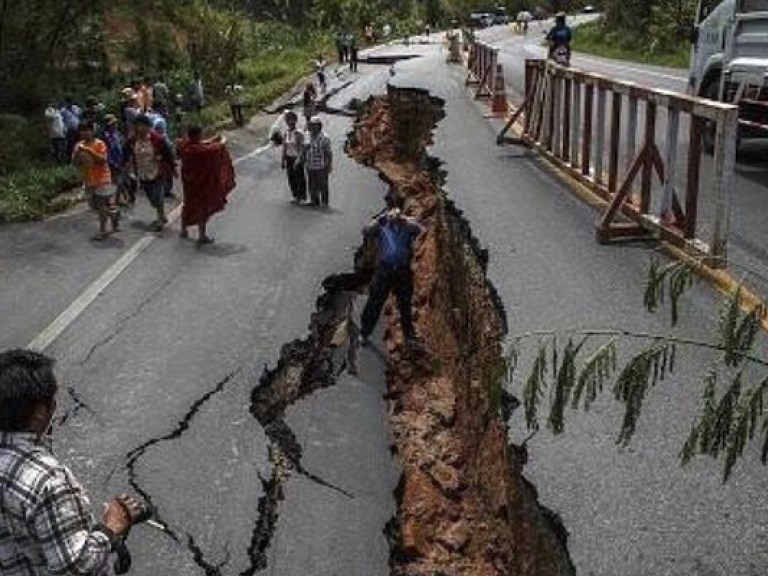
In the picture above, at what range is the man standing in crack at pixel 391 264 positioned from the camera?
8.50 meters

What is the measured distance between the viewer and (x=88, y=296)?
30.9ft

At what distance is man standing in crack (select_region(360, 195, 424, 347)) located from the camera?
335 inches

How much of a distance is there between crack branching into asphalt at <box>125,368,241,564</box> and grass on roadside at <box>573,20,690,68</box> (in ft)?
89.9

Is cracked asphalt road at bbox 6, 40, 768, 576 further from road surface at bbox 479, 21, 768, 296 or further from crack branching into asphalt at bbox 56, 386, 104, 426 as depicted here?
road surface at bbox 479, 21, 768, 296

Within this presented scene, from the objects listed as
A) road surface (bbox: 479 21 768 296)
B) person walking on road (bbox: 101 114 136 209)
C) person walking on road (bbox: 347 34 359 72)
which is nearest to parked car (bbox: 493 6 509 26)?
person walking on road (bbox: 347 34 359 72)

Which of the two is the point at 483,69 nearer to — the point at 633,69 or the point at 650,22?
the point at 633,69

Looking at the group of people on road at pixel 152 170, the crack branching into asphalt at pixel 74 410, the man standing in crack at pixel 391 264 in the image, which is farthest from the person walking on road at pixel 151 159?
Answer: the crack branching into asphalt at pixel 74 410

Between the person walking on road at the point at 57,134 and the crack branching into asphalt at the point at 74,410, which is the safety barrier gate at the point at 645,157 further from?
the person walking on road at the point at 57,134

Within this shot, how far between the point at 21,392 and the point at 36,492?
0.29 m

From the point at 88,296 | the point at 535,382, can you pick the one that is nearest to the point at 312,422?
the point at 88,296

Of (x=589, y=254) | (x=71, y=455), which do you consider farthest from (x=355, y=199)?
(x=71, y=455)

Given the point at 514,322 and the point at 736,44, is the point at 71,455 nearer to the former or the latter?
the point at 514,322

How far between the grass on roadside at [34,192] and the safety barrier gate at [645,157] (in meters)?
7.00

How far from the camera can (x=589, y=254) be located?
31.9 feet
